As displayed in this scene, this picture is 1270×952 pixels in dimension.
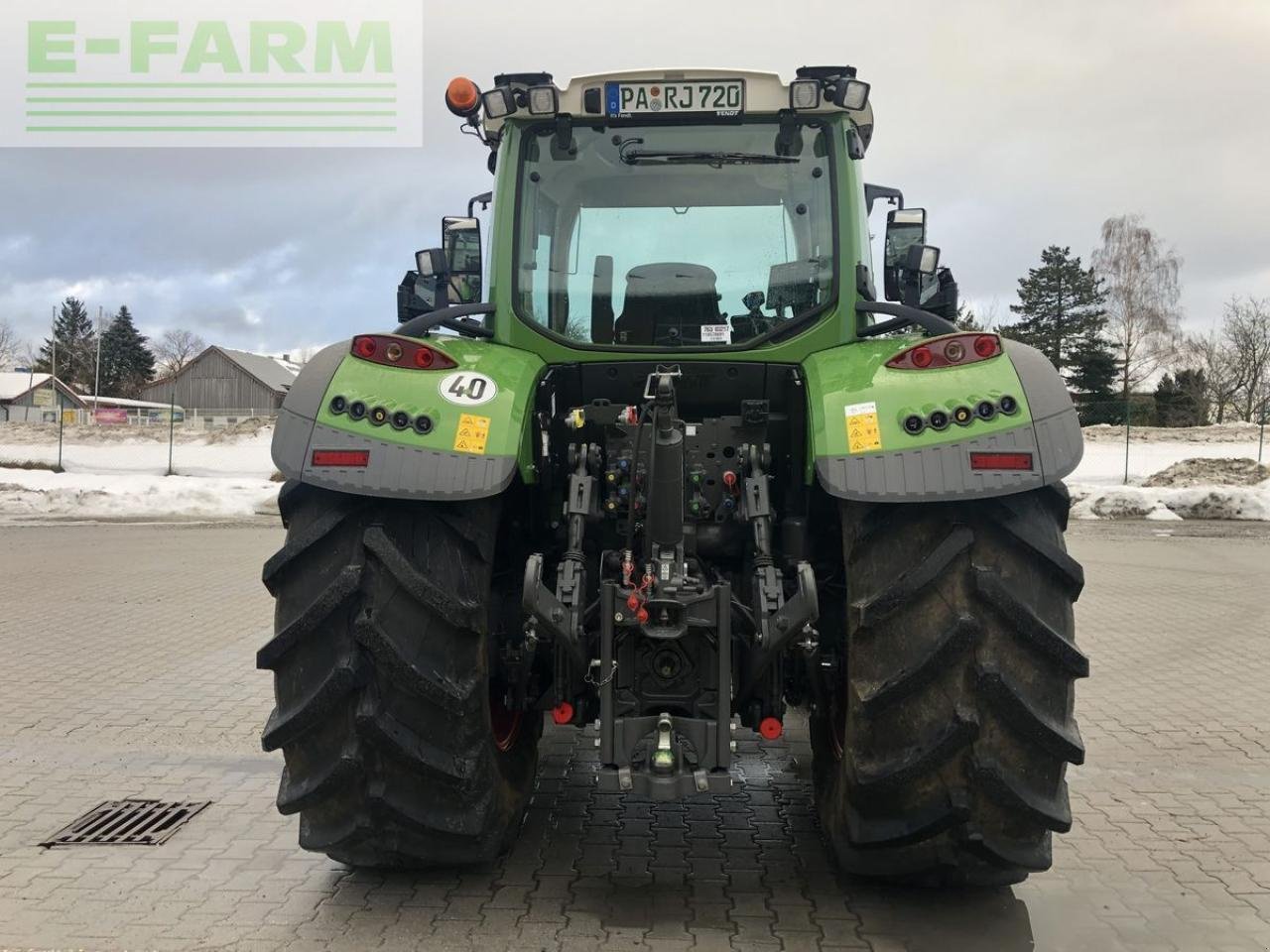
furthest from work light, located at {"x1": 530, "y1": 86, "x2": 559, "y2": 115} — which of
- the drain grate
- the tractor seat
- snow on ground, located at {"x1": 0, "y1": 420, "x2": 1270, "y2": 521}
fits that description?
snow on ground, located at {"x1": 0, "y1": 420, "x2": 1270, "y2": 521}

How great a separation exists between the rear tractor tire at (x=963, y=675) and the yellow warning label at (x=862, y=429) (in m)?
0.19

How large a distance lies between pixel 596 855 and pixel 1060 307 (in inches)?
1932

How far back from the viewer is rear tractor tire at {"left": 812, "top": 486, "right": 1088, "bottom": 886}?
308cm

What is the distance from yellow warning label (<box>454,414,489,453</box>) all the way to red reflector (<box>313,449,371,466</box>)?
27 cm

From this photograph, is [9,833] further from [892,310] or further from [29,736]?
[892,310]

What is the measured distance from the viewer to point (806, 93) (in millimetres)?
4039

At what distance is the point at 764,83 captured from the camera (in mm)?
4121

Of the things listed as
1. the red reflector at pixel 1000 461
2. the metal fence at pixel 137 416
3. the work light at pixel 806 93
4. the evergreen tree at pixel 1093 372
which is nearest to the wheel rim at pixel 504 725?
the red reflector at pixel 1000 461

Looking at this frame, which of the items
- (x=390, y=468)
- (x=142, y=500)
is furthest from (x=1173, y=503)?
(x=390, y=468)

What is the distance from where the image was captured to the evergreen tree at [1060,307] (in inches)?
1853

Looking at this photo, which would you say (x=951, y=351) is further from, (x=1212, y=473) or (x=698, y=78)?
(x=1212, y=473)

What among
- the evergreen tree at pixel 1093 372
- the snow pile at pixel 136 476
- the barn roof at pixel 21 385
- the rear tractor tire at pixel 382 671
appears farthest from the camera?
the barn roof at pixel 21 385

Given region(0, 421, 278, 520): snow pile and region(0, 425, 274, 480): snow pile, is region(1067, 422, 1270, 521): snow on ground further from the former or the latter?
region(0, 425, 274, 480): snow pile

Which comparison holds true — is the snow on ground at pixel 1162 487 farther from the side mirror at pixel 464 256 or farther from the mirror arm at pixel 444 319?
the mirror arm at pixel 444 319
